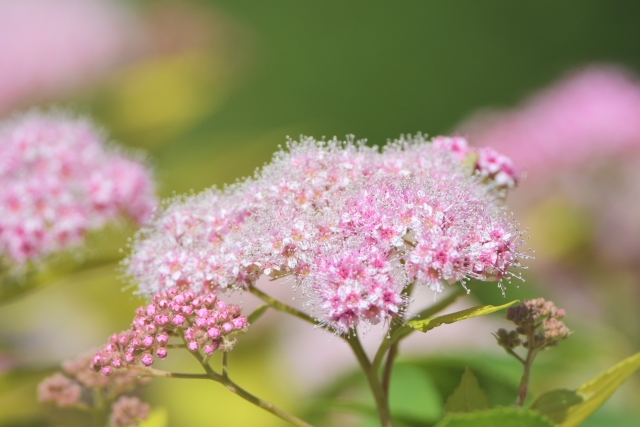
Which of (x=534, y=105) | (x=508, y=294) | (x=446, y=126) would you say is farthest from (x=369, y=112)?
(x=508, y=294)

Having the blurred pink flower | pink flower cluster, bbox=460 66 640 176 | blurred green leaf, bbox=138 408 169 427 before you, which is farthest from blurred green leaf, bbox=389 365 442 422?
the blurred pink flower

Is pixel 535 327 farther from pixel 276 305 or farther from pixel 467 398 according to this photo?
pixel 276 305

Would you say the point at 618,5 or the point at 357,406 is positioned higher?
the point at 618,5

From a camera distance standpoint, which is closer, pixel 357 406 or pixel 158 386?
pixel 357 406

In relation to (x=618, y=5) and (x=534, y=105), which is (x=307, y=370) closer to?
(x=534, y=105)

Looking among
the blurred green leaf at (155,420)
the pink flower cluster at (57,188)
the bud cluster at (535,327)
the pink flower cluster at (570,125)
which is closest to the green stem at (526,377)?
the bud cluster at (535,327)

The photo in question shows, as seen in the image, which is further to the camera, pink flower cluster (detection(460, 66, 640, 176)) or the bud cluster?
pink flower cluster (detection(460, 66, 640, 176))

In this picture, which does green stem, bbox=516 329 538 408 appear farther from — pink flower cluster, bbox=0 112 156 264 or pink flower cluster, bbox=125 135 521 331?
pink flower cluster, bbox=0 112 156 264

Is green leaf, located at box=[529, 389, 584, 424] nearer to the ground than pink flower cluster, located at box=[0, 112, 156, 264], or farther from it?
nearer to the ground
